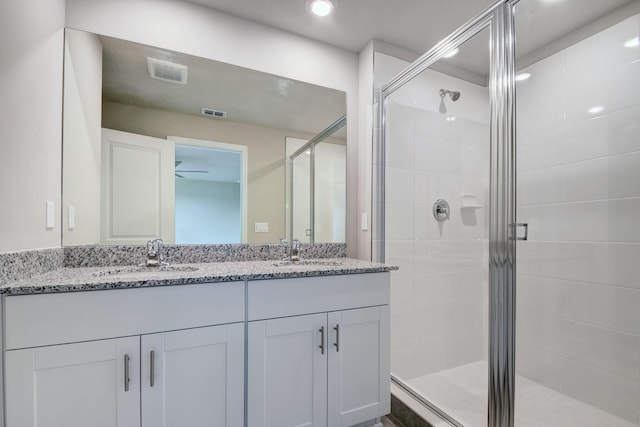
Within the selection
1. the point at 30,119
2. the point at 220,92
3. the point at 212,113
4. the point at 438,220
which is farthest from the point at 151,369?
the point at 438,220

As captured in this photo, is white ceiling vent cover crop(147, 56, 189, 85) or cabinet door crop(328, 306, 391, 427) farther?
Answer: white ceiling vent cover crop(147, 56, 189, 85)

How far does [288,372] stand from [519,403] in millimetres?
1384

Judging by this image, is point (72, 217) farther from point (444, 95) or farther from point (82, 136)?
point (444, 95)

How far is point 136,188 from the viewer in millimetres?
1616

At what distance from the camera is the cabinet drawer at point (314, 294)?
132 cm

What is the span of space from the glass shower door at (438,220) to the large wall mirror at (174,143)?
54 centimetres

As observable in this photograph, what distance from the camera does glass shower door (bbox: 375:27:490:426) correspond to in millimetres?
2072

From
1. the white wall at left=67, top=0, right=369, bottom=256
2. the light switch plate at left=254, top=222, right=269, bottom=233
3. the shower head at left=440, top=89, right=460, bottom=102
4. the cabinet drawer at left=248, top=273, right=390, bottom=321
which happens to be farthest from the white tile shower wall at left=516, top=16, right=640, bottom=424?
the light switch plate at left=254, top=222, right=269, bottom=233

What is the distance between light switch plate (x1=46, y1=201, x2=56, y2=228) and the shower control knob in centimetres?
218

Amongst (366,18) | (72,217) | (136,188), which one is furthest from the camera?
(366,18)

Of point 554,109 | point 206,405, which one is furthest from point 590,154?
point 206,405

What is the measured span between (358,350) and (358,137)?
54.8 inches

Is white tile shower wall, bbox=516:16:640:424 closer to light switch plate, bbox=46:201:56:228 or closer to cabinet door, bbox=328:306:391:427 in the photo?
cabinet door, bbox=328:306:391:427

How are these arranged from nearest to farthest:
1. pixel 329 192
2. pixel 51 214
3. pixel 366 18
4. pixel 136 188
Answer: pixel 51 214
pixel 136 188
pixel 366 18
pixel 329 192
